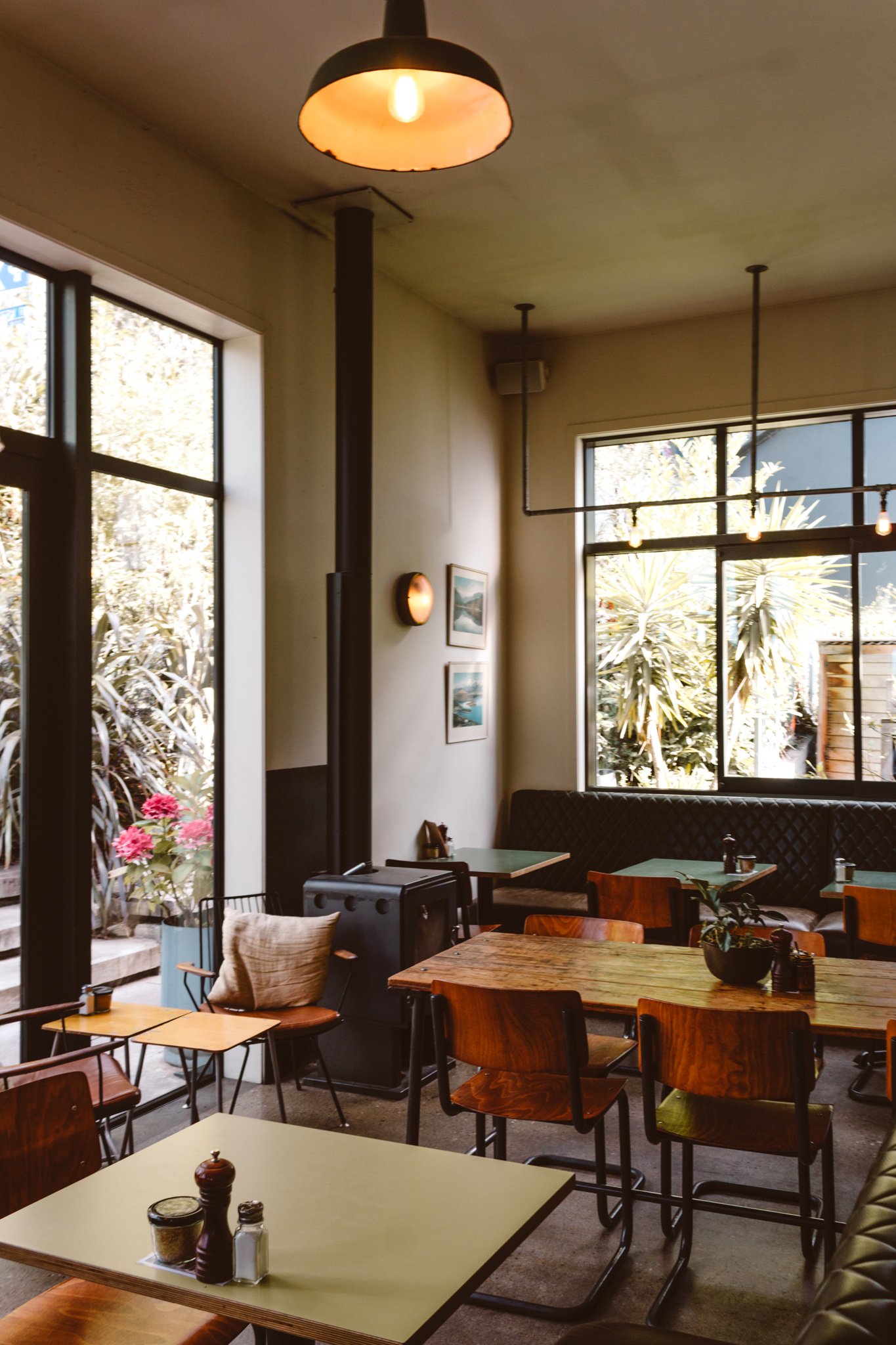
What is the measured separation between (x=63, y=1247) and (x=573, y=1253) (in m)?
2.03

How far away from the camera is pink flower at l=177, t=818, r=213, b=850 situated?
4949mm

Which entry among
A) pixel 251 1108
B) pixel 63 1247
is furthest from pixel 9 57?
pixel 251 1108

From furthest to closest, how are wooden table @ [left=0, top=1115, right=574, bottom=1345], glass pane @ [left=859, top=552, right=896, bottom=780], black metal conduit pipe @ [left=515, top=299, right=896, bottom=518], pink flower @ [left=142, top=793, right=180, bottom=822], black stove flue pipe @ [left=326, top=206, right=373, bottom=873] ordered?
glass pane @ [left=859, top=552, right=896, bottom=780] < black metal conduit pipe @ [left=515, top=299, right=896, bottom=518] < black stove flue pipe @ [left=326, top=206, right=373, bottom=873] < pink flower @ [left=142, top=793, right=180, bottom=822] < wooden table @ [left=0, top=1115, right=574, bottom=1345]

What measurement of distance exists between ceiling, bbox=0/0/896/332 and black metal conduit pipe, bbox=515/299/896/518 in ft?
1.27

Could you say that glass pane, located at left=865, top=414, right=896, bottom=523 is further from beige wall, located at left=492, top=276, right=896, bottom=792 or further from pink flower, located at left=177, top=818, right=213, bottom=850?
pink flower, located at left=177, top=818, right=213, bottom=850

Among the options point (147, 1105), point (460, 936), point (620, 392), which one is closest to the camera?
point (147, 1105)

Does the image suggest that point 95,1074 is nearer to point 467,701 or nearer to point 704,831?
point 467,701

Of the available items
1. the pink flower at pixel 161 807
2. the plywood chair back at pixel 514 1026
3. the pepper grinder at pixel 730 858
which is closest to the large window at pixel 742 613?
the pepper grinder at pixel 730 858

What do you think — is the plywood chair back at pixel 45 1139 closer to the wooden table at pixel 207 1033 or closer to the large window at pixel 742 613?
the wooden table at pixel 207 1033

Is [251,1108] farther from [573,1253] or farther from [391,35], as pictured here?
[391,35]

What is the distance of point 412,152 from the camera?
2.32m

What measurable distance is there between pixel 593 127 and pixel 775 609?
11.1ft

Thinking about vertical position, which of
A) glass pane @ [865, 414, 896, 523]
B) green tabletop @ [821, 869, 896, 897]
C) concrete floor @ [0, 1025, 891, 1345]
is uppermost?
glass pane @ [865, 414, 896, 523]

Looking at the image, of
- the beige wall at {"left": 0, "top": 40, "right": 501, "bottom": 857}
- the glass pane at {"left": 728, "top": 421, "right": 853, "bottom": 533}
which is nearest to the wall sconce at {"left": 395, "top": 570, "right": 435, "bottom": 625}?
the beige wall at {"left": 0, "top": 40, "right": 501, "bottom": 857}
